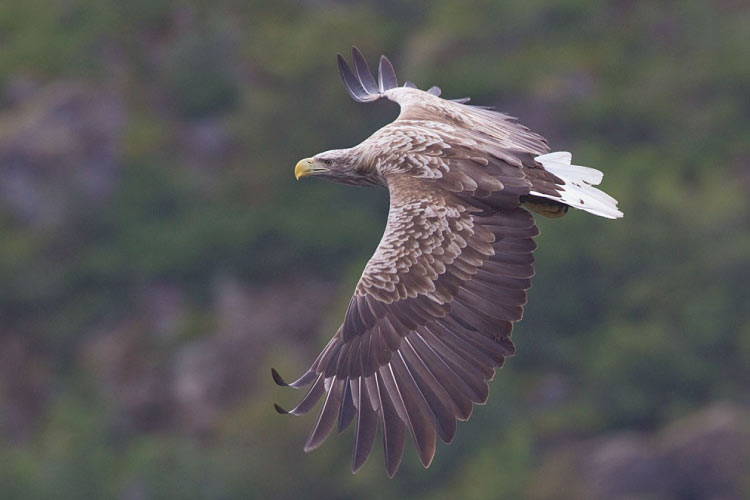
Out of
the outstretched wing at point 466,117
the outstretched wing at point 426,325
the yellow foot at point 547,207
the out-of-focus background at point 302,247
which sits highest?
the out-of-focus background at point 302,247

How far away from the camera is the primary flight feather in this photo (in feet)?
39.7

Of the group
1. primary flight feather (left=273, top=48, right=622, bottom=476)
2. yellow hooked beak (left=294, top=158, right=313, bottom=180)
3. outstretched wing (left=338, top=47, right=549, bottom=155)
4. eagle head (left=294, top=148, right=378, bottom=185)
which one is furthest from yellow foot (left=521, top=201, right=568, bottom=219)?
yellow hooked beak (left=294, top=158, right=313, bottom=180)

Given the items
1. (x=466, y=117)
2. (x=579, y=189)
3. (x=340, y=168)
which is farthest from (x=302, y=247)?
(x=579, y=189)

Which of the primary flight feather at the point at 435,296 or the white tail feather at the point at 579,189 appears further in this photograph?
the white tail feather at the point at 579,189

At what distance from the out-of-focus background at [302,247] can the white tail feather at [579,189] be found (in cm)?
2775

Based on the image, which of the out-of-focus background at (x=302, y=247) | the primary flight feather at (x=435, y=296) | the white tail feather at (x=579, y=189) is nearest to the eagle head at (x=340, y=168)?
the primary flight feather at (x=435, y=296)

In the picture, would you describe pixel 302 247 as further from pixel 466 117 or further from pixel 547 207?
pixel 547 207

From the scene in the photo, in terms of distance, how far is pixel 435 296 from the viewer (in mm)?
12531

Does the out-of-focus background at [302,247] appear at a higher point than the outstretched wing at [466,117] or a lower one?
higher

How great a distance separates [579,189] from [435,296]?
1657mm

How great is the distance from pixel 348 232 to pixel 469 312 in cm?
3974

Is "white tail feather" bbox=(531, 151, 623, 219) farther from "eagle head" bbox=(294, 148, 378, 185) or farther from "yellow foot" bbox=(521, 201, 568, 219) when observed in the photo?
"eagle head" bbox=(294, 148, 378, 185)

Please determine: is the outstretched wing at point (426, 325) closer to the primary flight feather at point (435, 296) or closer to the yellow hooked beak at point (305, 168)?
the primary flight feather at point (435, 296)

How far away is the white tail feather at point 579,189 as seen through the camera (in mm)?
13070
